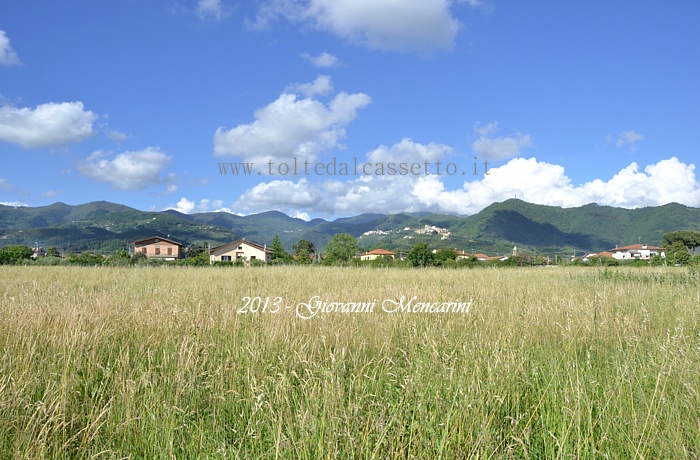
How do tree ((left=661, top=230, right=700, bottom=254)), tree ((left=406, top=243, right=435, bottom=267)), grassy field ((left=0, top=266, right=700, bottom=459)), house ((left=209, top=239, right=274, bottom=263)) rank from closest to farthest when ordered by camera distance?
grassy field ((left=0, top=266, right=700, bottom=459)) < tree ((left=406, top=243, right=435, bottom=267)) < tree ((left=661, top=230, right=700, bottom=254)) < house ((left=209, top=239, right=274, bottom=263))

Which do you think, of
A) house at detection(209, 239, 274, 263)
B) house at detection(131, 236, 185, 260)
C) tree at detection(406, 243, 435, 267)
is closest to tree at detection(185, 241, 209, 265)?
house at detection(209, 239, 274, 263)

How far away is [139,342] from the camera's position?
386cm

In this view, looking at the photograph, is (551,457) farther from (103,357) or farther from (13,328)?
(13,328)

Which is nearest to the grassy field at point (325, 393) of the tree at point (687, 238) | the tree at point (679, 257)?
the tree at point (679, 257)

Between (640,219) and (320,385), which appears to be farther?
(640,219)

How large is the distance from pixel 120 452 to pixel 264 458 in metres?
0.80

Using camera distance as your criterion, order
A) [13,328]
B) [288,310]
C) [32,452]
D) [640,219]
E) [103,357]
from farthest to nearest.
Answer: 1. [640,219]
2. [288,310]
3. [13,328]
4. [103,357]
5. [32,452]

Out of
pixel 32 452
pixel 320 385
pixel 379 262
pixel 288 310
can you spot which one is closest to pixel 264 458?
pixel 320 385

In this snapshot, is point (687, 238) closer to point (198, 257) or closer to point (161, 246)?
point (198, 257)

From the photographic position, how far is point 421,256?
1013 inches

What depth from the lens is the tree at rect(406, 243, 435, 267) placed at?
25.1 meters

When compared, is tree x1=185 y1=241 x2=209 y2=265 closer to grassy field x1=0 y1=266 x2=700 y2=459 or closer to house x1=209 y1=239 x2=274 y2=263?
house x1=209 y1=239 x2=274 y2=263

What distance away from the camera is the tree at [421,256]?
25.1 m

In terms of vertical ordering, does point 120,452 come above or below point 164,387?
below
